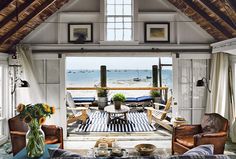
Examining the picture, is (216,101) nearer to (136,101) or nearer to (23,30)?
(136,101)

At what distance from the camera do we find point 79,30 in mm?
5727

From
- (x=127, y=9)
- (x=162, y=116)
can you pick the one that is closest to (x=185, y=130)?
(x=162, y=116)

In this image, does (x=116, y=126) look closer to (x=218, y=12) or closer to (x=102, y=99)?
(x=102, y=99)

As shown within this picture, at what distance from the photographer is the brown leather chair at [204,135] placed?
12.9 ft

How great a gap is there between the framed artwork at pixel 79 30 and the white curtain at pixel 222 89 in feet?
10.1

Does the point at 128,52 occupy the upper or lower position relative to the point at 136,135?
upper

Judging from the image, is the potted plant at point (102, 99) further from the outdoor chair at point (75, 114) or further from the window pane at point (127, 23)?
the window pane at point (127, 23)

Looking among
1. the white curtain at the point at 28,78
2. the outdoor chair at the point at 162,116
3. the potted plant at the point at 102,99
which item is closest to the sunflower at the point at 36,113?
the white curtain at the point at 28,78

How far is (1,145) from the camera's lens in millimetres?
5172

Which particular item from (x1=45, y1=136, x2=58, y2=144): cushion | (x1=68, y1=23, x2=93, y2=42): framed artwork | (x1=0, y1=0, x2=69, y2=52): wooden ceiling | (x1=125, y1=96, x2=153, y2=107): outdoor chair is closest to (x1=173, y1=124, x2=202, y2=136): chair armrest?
(x1=45, y1=136, x2=58, y2=144): cushion

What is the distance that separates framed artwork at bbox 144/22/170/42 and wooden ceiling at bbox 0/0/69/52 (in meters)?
2.05

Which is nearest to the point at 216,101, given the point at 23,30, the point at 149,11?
the point at 149,11

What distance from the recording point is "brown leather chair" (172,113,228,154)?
394 centimetres

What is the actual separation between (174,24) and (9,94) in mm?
4315
